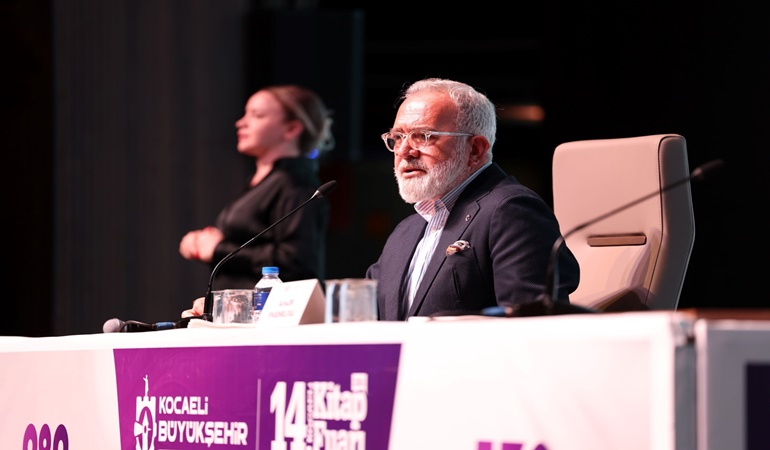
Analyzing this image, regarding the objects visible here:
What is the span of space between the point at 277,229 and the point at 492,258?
47.0 inches

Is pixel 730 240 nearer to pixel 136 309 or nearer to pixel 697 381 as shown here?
pixel 697 381

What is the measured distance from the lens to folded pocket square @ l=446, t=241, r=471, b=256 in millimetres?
2678

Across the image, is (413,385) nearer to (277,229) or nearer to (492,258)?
(492,258)

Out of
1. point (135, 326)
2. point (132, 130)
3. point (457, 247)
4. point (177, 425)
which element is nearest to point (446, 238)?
point (457, 247)

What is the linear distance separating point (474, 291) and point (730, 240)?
4.79ft

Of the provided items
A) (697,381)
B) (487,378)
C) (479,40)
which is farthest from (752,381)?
(479,40)

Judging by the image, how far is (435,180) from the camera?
291cm

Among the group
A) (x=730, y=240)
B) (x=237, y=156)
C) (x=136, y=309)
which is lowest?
(x=136, y=309)

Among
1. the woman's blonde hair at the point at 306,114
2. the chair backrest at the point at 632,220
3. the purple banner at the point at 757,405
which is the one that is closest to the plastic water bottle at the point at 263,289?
the chair backrest at the point at 632,220

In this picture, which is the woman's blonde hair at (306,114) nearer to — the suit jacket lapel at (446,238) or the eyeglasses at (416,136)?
the eyeglasses at (416,136)

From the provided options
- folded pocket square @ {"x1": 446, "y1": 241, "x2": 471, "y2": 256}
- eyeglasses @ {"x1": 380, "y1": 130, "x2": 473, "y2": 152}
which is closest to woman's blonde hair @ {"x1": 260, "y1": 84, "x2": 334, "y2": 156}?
eyeglasses @ {"x1": 380, "y1": 130, "x2": 473, "y2": 152}

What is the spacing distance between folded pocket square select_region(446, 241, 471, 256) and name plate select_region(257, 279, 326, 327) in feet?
2.33

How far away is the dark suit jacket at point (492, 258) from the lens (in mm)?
2553

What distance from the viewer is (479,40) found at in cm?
828
